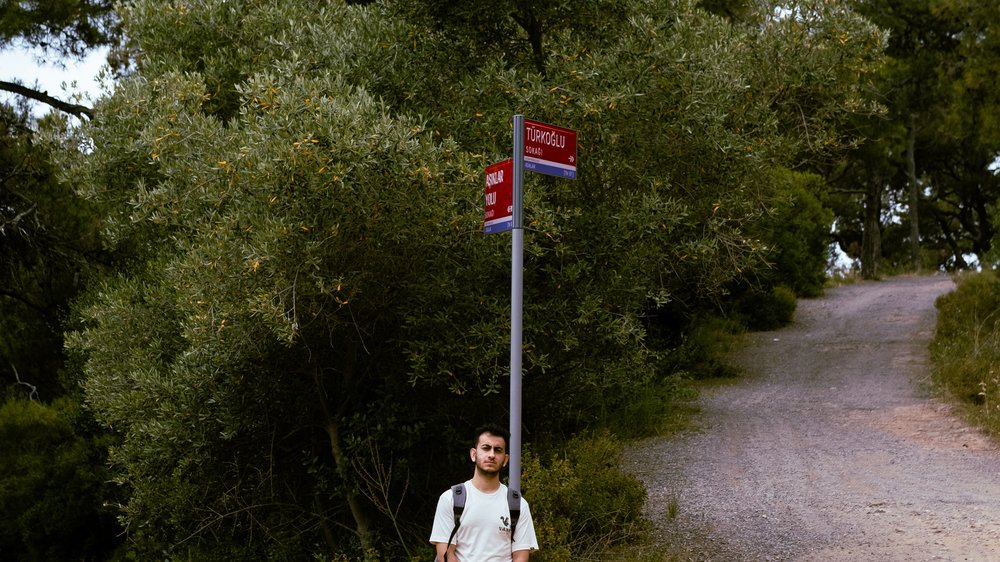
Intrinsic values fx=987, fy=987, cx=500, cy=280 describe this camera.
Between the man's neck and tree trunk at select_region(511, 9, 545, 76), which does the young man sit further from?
tree trunk at select_region(511, 9, 545, 76)

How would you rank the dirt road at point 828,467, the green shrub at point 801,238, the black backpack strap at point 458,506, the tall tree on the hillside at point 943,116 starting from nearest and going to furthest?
Answer: 1. the black backpack strap at point 458,506
2. the dirt road at point 828,467
3. the tall tree on the hillside at point 943,116
4. the green shrub at point 801,238

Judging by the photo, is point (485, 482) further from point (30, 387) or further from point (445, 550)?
point (30, 387)

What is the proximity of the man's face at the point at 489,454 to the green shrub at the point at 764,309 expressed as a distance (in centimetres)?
1792

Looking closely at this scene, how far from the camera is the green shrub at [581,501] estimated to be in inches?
298

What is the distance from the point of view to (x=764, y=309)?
71.4 ft

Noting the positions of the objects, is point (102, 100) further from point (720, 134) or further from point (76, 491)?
point (76, 491)

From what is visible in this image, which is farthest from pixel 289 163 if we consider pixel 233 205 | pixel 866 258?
pixel 866 258

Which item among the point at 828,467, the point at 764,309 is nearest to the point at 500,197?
the point at 828,467

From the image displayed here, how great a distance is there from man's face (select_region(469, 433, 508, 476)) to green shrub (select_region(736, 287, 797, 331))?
1792 centimetres

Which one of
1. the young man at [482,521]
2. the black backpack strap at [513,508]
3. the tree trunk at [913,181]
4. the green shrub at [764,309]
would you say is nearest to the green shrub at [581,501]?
the black backpack strap at [513,508]

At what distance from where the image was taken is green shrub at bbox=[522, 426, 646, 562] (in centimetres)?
756

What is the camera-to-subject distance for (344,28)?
29.6 ft

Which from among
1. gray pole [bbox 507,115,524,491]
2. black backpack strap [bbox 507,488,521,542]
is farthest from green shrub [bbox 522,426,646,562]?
black backpack strap [bbox 507,488,521,542]

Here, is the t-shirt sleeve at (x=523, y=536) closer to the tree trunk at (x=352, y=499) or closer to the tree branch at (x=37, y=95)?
the tree trunk at (x=352, y=499)
